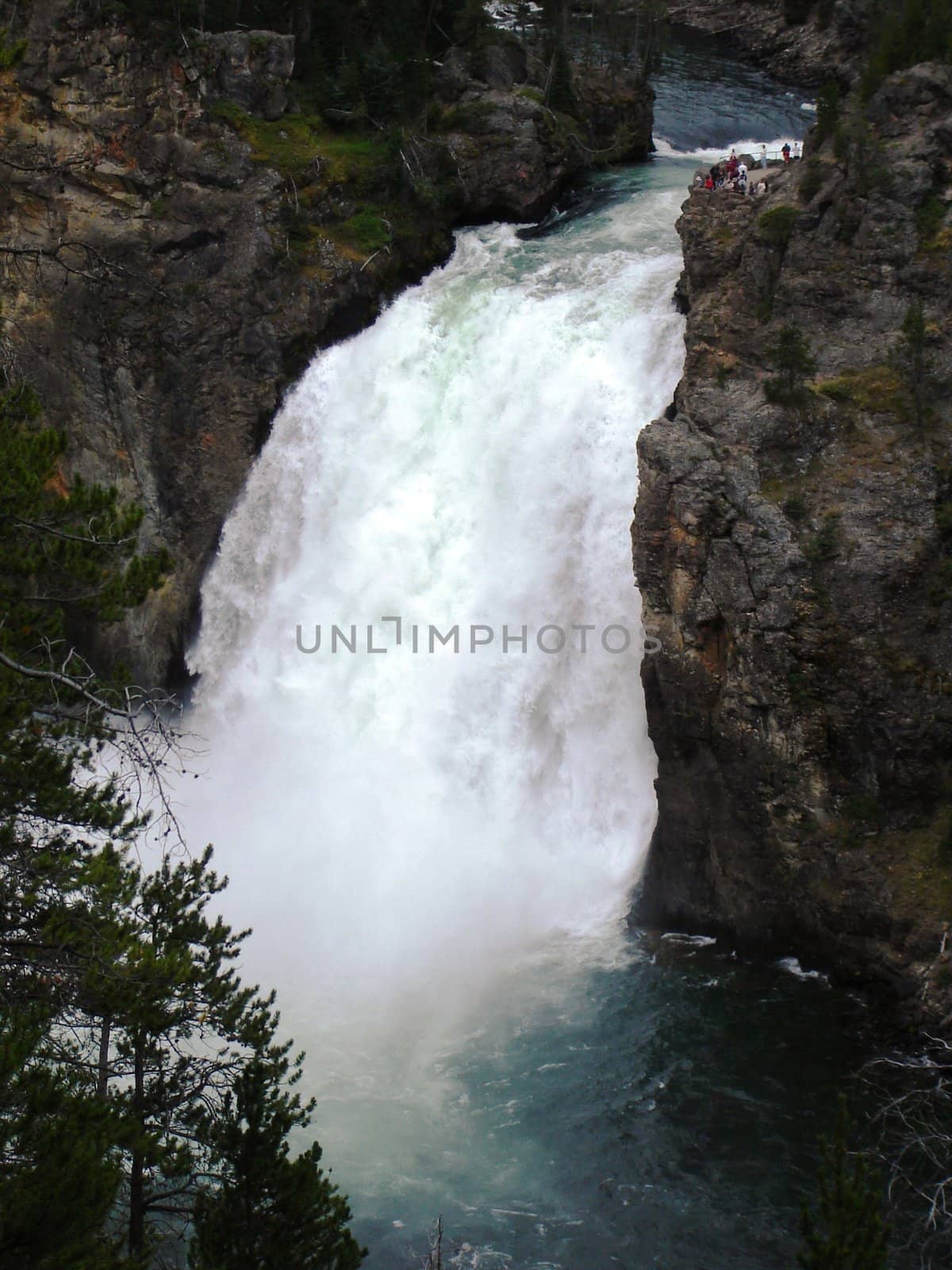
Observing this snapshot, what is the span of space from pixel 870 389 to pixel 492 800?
10.8 metres

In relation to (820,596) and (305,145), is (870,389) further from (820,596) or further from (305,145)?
(305,145)

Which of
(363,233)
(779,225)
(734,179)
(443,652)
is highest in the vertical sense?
(363,233)

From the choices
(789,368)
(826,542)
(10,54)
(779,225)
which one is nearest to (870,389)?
(789,368)

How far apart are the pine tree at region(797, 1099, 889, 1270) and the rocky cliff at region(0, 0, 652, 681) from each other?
22.5 meters

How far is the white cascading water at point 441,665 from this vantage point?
77.3 feet

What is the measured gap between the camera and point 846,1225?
11547 millimetres

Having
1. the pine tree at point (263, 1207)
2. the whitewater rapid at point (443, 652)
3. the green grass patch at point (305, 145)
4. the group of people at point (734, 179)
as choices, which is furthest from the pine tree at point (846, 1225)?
the green grass patch at point (305, 145)

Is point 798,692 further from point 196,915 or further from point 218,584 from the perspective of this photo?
point 218,584

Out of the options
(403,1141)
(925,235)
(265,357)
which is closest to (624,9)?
(265,357)

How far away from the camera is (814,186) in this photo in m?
25.6

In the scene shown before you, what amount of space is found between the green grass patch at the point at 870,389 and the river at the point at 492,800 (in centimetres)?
442

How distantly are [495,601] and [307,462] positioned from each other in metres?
6.73

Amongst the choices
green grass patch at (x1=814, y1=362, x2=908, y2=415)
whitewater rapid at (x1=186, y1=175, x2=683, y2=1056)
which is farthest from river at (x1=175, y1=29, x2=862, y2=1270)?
green grass patch at (x1=814, y1=362, x2=908, y2=415)

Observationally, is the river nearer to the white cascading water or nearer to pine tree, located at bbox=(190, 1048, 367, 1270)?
the white cascading water
